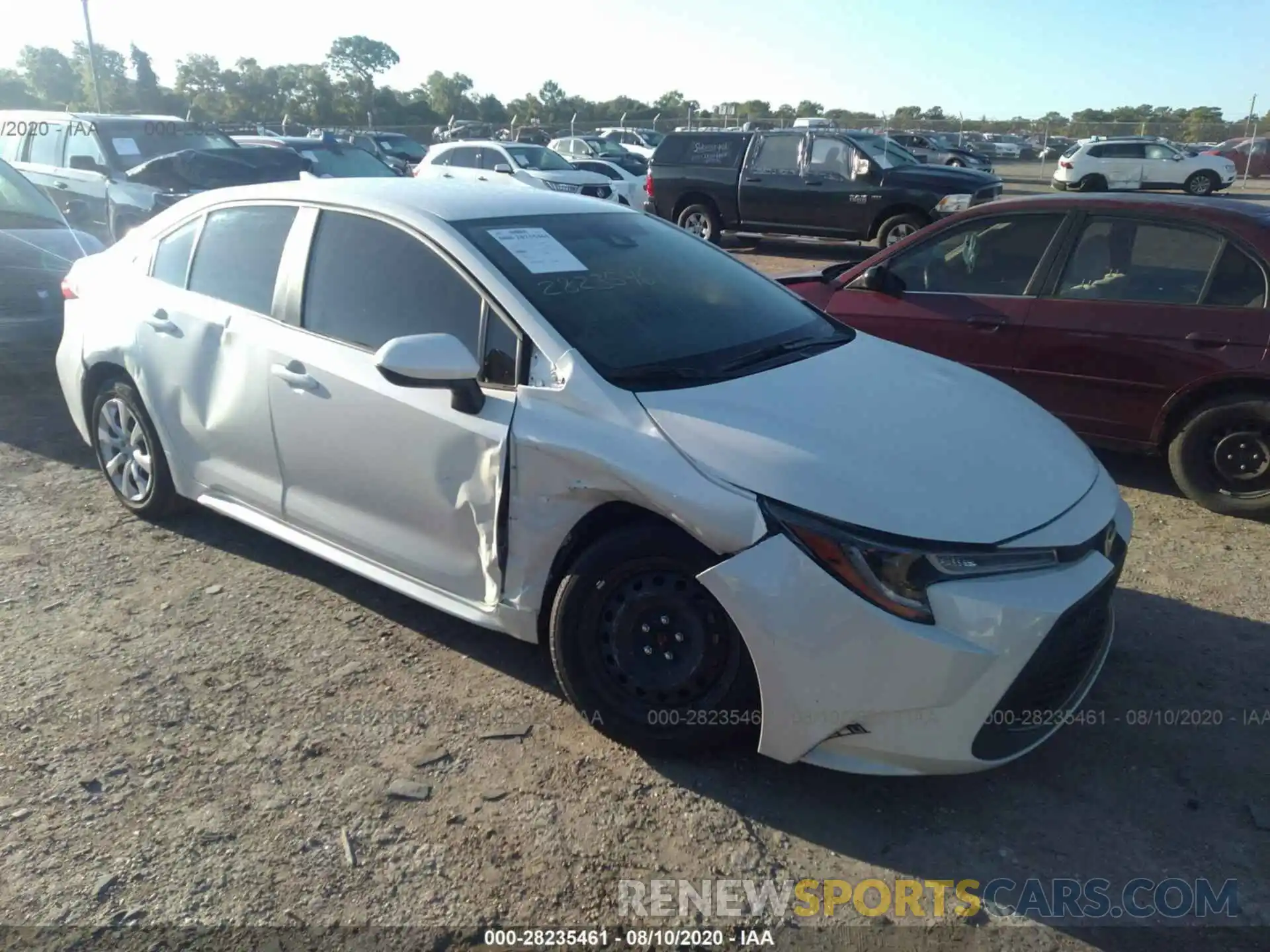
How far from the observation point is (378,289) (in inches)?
140

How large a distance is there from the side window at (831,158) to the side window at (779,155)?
26 cm

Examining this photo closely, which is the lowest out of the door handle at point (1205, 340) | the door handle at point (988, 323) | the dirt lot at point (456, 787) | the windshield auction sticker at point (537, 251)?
the dirt lot at point (456, 787)

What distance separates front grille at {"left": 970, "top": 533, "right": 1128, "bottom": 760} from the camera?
8.63ft

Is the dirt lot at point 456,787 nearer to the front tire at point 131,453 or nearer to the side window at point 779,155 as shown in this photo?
the front tire at point 131,453

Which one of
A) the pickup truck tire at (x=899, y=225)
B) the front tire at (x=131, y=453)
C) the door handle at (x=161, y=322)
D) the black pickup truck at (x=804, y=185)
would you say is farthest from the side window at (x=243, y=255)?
the pickup truck tire at (x=899, y=225)

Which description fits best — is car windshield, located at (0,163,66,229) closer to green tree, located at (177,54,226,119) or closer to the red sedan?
the red sedan

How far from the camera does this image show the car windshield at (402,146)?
2777cm

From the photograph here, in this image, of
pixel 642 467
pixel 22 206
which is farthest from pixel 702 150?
pixel 642 467

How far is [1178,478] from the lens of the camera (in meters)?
5.04

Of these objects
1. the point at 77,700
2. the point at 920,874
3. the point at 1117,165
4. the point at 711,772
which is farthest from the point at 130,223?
the point at 1117,165

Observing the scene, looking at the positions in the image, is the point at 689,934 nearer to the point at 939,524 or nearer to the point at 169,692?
the point at 939,524

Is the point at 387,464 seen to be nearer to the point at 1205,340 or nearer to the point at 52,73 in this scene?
the point at 1205,340

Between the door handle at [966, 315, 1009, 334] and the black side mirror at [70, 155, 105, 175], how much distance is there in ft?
29.8

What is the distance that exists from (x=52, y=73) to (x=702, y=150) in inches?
3215
